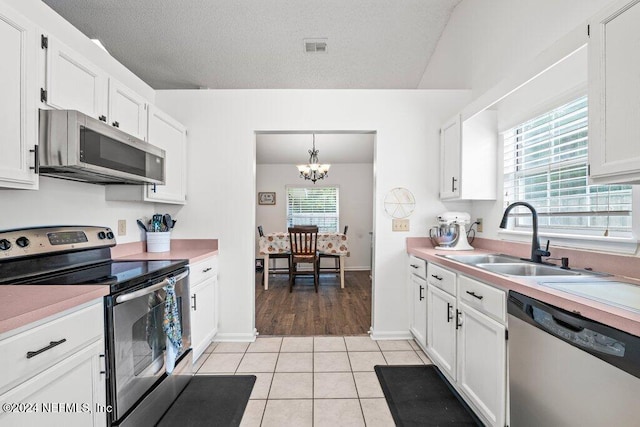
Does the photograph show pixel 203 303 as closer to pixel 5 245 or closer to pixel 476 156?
pixel 5 245

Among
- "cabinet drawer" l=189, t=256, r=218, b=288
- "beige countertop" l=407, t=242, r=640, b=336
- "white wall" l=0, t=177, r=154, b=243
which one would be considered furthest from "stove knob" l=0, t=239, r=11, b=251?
"beige countertop" l=407, t=242, r=640, b=336

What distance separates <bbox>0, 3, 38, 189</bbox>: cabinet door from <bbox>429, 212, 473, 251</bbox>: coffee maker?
105 inches

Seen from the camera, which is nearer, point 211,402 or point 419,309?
point 211,402

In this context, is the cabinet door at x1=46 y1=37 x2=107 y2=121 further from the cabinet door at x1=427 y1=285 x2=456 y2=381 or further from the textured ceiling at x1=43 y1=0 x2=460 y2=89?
the cabinet door at x1=427 y1=285 x2=456 y2=381

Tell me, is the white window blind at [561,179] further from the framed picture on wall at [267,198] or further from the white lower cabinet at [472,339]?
the framed picture on wall at [267,198]

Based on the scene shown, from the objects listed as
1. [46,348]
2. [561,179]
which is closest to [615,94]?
[561,179]

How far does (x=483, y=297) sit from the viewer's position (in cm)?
154

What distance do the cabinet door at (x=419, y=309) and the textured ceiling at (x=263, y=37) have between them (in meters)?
2.25

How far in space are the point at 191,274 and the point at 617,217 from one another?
2.57m

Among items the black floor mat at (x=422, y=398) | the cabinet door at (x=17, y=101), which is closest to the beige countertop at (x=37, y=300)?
the cabinet door at (x=17, y=101)

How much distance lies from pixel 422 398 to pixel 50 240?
7.64 feet

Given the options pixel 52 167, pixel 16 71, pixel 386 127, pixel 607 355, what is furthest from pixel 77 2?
pixel 607 355

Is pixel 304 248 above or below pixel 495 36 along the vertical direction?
below

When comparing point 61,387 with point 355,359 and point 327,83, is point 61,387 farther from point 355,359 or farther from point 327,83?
point 327,83
